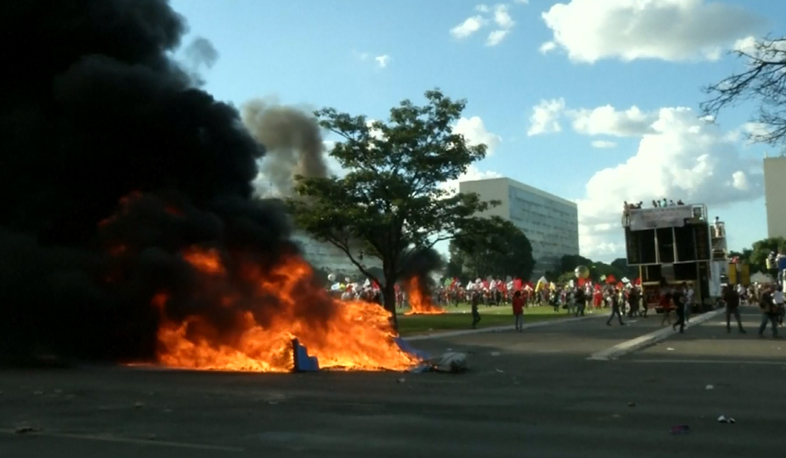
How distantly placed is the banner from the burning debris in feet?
63.8

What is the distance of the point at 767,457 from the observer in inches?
272

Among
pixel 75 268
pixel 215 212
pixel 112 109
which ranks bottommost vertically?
pixel 75 268

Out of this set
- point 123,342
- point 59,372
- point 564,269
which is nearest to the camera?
point 59,372

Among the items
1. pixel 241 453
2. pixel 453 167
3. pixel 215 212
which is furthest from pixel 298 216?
pixel 241 453

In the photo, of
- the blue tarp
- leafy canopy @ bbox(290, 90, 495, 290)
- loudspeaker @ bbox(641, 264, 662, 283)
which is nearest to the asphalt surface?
the blue tarp

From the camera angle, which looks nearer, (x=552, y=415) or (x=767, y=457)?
(x=767, y=457)

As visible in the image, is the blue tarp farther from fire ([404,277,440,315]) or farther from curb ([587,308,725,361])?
fire ([404,277,440,315])

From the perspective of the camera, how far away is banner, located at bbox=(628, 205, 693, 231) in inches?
1396

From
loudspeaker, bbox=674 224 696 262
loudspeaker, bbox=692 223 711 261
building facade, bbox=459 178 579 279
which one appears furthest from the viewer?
building facade, bbox=459 178 579 279

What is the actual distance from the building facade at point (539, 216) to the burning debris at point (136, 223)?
3453 inches

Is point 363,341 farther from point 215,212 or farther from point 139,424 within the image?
point 139,424

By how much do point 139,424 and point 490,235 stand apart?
23284mm

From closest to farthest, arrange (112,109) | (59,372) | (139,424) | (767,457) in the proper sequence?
(767,457) < (139,424) < (59,372) < (112,109)

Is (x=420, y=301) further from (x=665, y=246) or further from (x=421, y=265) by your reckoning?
(x=665, y=246)
